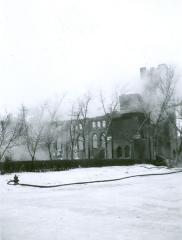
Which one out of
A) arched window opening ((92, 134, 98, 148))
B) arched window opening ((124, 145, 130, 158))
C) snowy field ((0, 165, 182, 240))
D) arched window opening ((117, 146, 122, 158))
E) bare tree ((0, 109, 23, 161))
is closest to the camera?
snowy field ((0, 165, 182, 240))

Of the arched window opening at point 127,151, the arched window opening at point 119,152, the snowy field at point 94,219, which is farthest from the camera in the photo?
the arched window opening at point 119,152

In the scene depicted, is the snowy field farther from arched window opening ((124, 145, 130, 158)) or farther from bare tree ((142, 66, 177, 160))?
arched window opening ((124, 145, 130, 158))

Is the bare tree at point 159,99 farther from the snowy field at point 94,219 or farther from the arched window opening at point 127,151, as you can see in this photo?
the snowy field at point 94,219

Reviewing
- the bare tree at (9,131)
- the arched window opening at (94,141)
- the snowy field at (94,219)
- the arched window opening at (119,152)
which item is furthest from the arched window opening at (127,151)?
the snowy field at (94,219)

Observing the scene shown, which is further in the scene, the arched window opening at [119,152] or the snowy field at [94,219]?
the arched window opening at [119,152]

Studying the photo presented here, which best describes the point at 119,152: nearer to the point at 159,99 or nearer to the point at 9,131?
the point at 159,99

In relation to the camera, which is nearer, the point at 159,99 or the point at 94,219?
the point at 94,219

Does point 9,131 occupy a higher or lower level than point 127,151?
higher

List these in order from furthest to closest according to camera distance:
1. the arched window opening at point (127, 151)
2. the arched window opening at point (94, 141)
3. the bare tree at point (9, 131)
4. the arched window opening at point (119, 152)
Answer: the arched window opening at point (94, 141) → the arched window opening at point (119, 152) → the arched window opening at point (127, 151) → the bare tree at point (9, 131)

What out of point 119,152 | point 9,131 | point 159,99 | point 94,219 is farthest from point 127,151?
point 94,219

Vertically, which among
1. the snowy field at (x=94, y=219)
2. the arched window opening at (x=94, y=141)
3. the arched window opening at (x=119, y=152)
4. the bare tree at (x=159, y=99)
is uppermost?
the bare tree at (x=159, y=99)

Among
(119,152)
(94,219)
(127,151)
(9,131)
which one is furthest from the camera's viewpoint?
(119,152)

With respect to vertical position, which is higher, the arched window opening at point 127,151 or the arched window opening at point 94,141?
the arched window opening at point 94,141

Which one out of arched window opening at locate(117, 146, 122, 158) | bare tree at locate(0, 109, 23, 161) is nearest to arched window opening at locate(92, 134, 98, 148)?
arched window opening at locate(117, 146, 122, 158)
